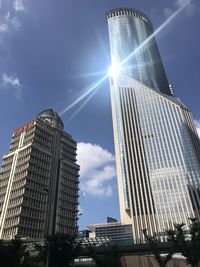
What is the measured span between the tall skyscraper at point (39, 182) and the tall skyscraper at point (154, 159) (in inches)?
2031

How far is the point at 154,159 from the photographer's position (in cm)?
16388

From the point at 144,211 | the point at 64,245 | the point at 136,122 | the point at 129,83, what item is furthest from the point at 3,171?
the point at 129,83

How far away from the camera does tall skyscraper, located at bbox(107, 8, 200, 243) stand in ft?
479

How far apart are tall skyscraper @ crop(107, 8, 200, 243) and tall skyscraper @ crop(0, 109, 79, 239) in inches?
2031

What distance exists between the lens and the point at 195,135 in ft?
566

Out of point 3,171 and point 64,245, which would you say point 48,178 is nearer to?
point 3,171

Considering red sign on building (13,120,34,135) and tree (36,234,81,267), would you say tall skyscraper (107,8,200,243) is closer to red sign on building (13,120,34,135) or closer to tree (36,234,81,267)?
red sign on building (13,120,34,135)

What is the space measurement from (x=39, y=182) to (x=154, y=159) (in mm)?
86848

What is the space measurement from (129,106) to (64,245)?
15263 cm

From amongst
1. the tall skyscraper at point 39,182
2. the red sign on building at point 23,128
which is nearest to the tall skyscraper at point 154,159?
the tall skyscraper at point 39,182

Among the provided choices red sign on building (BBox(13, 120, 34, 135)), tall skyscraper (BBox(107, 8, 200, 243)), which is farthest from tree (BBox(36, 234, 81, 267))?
tall skyscraper (BBox(107, 8, 200, 243))

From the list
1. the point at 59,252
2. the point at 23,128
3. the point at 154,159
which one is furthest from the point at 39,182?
the point at 154,159

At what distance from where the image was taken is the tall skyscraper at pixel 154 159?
145875mm

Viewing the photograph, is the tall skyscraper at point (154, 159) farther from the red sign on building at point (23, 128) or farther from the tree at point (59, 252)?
the tree at point (59, 252)
